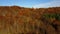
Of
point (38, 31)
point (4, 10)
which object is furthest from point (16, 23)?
point (4, 10)

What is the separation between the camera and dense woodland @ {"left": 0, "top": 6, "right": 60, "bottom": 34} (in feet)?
68.0

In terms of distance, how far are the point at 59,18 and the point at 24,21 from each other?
4.09 meters

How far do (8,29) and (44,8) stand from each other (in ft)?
19.9

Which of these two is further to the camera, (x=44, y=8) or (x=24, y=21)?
(x=44, y=8)

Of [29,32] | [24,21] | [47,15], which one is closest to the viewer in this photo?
[29,32]

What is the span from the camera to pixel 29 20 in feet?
72.9

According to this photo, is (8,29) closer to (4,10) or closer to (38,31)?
(38,31)

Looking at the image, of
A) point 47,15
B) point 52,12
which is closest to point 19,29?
point 47,15

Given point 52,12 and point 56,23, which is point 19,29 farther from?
point 52,12

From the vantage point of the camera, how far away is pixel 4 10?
2452 cm

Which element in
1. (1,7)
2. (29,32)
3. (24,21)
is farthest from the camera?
(1,7)

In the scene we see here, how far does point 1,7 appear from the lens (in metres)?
25.0

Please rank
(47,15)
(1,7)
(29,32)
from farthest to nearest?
(1,7) → (47,15) → (29,32)

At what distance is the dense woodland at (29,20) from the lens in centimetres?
2072
